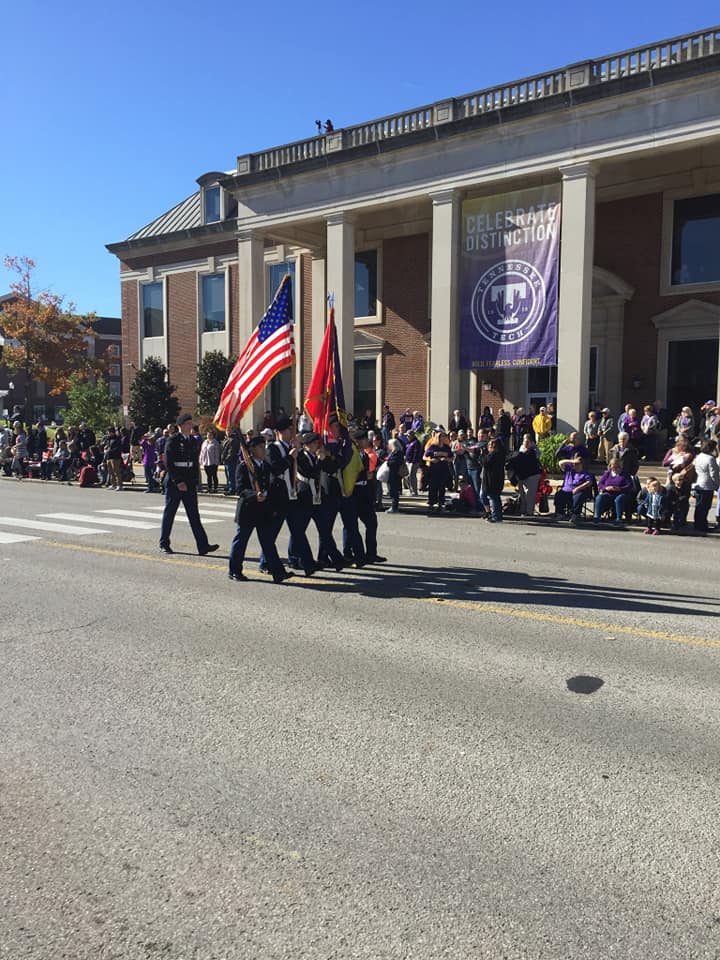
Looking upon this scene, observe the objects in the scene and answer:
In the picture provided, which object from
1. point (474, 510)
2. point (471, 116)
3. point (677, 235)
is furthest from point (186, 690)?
point (677, 235)

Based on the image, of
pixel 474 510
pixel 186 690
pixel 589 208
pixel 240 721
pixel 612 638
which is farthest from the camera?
pixel 589 208

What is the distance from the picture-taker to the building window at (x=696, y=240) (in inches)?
915

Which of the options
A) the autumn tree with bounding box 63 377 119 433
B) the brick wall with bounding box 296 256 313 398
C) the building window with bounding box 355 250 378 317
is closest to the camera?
the building window with bounding box 355 250 378 317

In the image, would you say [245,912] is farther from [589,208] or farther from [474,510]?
[589,208]

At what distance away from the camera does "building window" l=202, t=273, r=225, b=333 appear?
35625 millimetres

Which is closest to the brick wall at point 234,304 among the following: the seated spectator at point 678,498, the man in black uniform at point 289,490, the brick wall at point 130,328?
the brick wall at point 130,328

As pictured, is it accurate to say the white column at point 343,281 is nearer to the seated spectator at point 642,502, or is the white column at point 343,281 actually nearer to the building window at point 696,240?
the building window at point 696,240

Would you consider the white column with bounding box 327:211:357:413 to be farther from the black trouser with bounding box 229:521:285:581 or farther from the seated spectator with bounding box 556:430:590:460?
the black trouser with bounding box 229:521:285:581

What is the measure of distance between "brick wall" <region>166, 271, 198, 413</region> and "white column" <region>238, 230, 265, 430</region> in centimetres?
908

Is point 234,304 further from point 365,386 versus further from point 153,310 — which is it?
point 365,386

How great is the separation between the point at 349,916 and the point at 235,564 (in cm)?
629

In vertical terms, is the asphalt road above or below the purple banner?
below

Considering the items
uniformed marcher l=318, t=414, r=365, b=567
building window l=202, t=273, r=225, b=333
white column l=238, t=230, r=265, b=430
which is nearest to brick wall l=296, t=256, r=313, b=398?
white column l=238, t=230, r=265, b=430

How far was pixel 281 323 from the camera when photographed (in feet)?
→ 34.6
